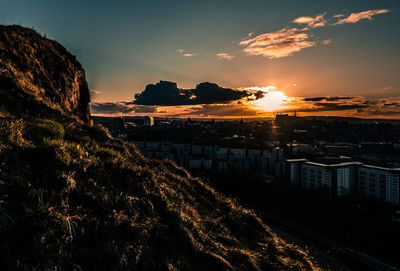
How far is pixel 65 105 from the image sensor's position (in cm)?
1393

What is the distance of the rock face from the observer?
8.04 metres

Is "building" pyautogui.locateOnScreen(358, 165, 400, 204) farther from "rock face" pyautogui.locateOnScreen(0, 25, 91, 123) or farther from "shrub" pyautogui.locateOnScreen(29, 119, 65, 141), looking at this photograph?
"shrub" pyautogui.locateOnScreen(29, 119, 65, 141)

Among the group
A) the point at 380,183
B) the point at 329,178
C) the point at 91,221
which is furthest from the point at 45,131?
the point at 380,183

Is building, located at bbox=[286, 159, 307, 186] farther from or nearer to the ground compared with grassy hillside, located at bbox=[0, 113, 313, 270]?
nearer to the ground

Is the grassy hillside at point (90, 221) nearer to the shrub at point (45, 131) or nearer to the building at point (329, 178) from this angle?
the shrub at point (45, 131)

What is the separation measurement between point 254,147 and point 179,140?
28.6 meters

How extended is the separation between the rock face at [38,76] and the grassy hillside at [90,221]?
83.8 inches

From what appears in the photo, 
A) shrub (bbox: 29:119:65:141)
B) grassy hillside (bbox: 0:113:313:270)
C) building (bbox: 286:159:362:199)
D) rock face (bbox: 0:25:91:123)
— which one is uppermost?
rock face (bbox: 0:25:91:123)

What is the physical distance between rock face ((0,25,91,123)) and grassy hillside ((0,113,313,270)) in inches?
83.8

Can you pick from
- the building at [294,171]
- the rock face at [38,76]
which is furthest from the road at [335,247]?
the rock face at [38,76]

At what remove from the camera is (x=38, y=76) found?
509 inches

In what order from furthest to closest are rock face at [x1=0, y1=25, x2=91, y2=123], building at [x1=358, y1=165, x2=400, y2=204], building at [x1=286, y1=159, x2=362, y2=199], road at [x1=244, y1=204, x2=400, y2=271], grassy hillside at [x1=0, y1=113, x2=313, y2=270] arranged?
building at [x1=286, y1=159, x2=362, y2=199]
building at [x1=358, y1=165, x2=400, y2=204]
road at [x1=244, y1=204, x2=400, y2=271]
rock face at [x1=0, y1=25, x2=91, y2=123]
grassy hillside at [x1=0, y1=113, x2=313, y2=270]

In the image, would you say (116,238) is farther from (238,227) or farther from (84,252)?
(238,227)

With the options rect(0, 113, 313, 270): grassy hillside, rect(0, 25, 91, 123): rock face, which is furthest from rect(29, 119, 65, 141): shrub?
rect(0, 25, 91, 123): rock face
